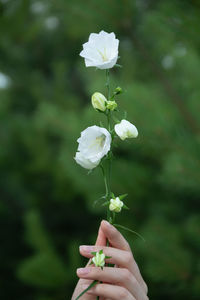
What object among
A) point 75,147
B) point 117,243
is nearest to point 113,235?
point 117,243

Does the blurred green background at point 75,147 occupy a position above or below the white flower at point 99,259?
above

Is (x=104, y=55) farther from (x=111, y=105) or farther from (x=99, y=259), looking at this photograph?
(x=99, y=259)

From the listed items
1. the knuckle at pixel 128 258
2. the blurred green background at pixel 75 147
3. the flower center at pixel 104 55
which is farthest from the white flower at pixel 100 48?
the knuckle at pixel 128 258

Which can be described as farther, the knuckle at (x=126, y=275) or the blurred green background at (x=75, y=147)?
the blurred green background at (x=75, y=147)

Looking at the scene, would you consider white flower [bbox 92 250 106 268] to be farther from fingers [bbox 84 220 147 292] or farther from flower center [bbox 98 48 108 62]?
flower center [bbox 98 48 108 62]

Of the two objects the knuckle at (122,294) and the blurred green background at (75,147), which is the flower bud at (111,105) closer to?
the blurred green background at (75,147)

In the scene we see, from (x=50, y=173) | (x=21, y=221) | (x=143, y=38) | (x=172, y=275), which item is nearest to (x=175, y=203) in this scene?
(x=172, y=275)
